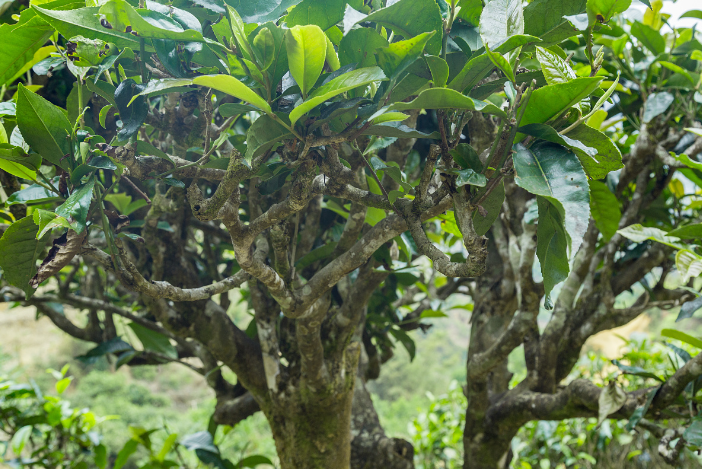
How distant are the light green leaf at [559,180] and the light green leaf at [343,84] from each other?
148mm

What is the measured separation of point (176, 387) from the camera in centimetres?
596

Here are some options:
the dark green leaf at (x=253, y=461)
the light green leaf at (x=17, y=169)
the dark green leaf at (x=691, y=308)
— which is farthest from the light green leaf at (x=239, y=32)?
the dark green leaf at (x=253, y=461)

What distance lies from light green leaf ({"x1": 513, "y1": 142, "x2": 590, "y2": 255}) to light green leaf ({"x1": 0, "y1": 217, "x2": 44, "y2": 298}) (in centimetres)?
55

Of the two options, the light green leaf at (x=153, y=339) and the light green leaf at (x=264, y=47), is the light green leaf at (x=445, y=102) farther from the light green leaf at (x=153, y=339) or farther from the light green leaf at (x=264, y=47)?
the light green leaf at (x=153, y=339)

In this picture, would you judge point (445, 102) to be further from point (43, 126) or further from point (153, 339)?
point (153, 339)

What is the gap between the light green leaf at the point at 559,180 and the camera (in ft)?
1.15

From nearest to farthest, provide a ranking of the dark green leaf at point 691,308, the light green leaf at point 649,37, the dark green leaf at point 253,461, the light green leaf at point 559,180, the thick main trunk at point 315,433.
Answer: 1. the light green leaf at point 559,180
2. the dark green leaf at point 691,308
3. the thick main trunk at point 315,433
4. the light green leaf at point 649,37
5. the dark green leaf at point 253,461

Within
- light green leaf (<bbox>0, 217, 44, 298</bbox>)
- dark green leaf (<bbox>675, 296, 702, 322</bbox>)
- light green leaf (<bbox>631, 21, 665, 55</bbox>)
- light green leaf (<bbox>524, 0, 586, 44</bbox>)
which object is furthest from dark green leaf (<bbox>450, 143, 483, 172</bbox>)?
light green leaf (<bbox>631, 21, 665, 55</bbox>)

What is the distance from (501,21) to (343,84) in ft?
0.57

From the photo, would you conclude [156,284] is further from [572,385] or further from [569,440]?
[569,440]

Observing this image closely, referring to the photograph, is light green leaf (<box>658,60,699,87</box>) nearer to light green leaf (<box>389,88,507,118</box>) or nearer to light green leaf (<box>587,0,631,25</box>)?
light green leaf (<box>587,0,631,25</box>)

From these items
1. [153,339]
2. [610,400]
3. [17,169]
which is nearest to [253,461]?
[153,339]

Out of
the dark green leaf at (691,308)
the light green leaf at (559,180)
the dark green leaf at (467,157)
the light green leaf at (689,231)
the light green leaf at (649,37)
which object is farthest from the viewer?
the light green leaf at (649,37)

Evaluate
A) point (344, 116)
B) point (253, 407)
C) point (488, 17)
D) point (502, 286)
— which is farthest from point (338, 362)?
point (488, 17)
